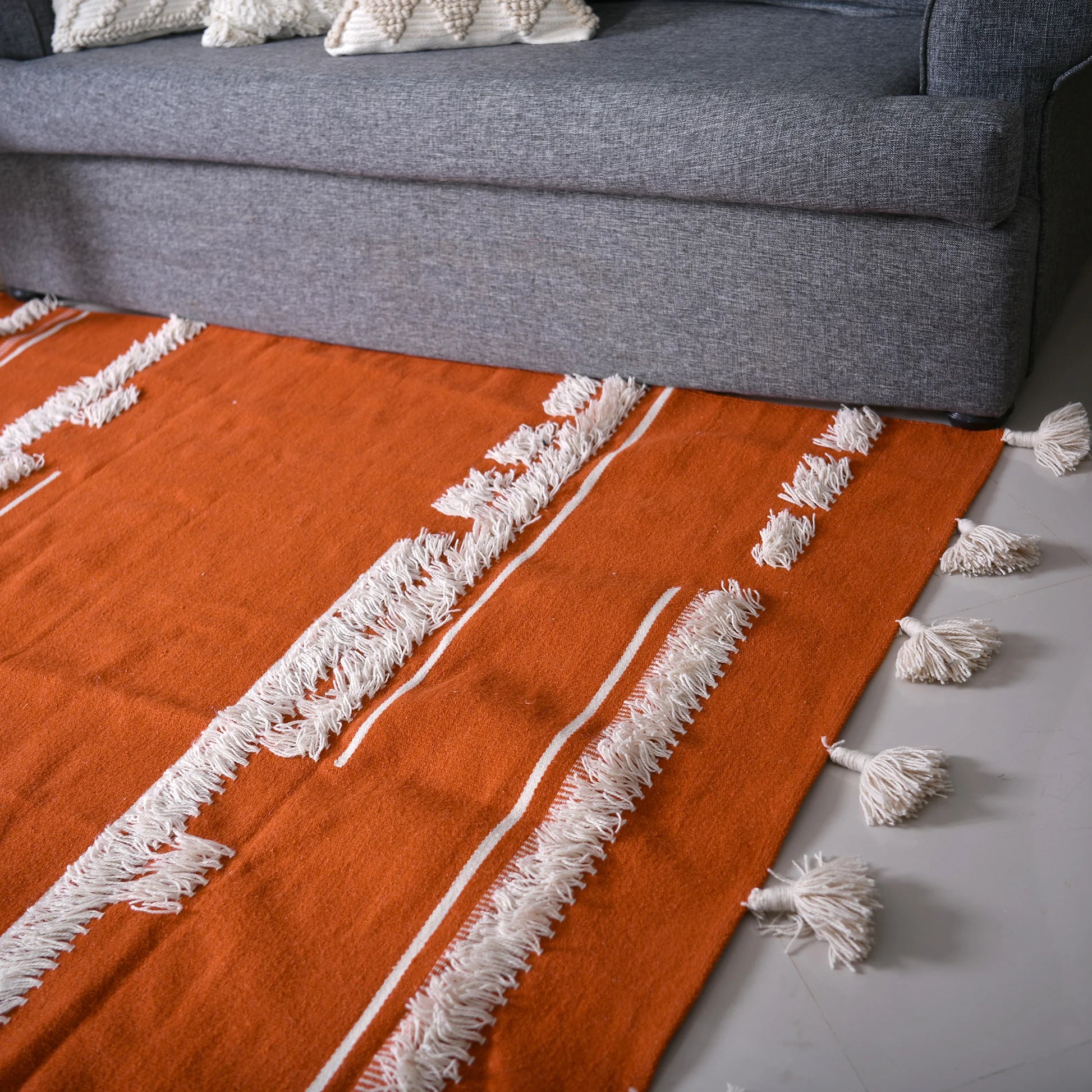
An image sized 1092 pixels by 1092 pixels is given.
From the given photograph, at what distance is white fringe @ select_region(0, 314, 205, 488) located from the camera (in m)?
1.79

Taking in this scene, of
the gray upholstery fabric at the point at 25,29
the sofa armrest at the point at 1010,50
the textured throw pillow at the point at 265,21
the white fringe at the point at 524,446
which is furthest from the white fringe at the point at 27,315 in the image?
the sofa armrest at the point at 1010,50

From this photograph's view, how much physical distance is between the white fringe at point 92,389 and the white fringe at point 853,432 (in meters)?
1.17

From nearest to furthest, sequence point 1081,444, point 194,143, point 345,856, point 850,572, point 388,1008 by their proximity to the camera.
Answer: point 388,1008 → point 345,856 → point 850,572 → point 1081,444 → point 194,143

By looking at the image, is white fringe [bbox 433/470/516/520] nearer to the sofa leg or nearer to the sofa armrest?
the sofa leg

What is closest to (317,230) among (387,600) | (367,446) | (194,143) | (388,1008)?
(194,143)

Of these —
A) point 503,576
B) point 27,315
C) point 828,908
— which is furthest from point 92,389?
point 828,908

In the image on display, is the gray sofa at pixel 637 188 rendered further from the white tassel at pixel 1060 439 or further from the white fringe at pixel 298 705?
the white fringe at pixel 298 705

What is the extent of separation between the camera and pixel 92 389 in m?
1.88

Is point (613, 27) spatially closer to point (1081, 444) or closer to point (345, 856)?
point (1081, 444)

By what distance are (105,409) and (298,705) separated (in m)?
0.85

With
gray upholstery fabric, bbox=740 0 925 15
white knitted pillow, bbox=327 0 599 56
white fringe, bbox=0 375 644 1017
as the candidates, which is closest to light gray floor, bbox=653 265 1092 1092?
white fringe, bbox=0 375 644 1017

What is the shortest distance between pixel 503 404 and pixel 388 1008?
38.4 inches

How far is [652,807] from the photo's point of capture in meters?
1.06

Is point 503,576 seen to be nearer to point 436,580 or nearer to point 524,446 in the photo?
point 436,580
